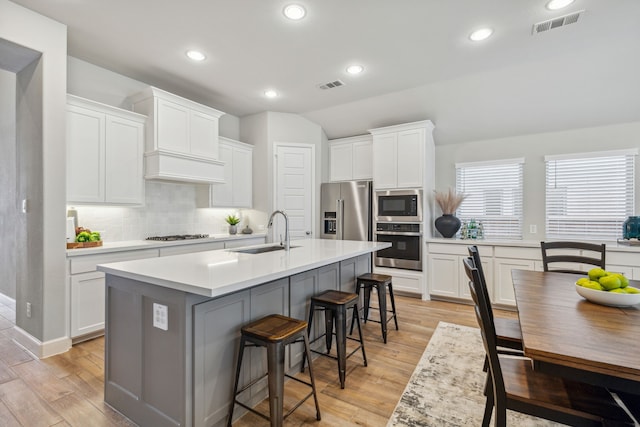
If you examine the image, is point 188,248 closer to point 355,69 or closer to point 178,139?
point 178,139

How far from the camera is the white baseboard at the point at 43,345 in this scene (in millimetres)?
2609

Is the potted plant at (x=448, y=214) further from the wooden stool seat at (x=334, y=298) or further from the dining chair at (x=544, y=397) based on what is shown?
the dining chair at (x=544, y=397)

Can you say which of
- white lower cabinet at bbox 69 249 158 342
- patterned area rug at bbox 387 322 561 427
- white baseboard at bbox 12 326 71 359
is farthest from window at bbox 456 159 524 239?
white baseboard at bbox 12 326 71 359

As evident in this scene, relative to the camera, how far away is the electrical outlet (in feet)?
5.28

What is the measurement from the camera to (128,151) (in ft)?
11.3

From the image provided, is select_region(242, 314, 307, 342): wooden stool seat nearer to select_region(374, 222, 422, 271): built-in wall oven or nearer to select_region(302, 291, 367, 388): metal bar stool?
Result: select_region(302, 291, 367, 388): metal bar stool

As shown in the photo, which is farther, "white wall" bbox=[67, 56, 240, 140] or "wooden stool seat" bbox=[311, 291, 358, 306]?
"white wall" bbox=[67, 56, 240, 140]

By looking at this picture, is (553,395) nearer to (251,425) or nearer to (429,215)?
(251,425)

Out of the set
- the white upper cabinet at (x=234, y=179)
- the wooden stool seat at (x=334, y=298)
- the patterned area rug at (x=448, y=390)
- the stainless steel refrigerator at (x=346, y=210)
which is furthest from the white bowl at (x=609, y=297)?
the white upper cabinet at (x=234, y=179)

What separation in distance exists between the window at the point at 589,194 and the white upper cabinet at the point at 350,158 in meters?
2.53

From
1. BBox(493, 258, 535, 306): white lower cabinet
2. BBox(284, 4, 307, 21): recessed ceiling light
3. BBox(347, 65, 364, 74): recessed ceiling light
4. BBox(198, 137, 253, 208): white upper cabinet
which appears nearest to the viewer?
BBox(284, 4, 307, 21): recessed ceiling light

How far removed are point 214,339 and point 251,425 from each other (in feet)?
1.92

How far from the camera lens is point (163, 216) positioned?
413 cm

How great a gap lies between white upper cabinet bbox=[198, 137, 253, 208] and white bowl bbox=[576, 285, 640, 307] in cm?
416
